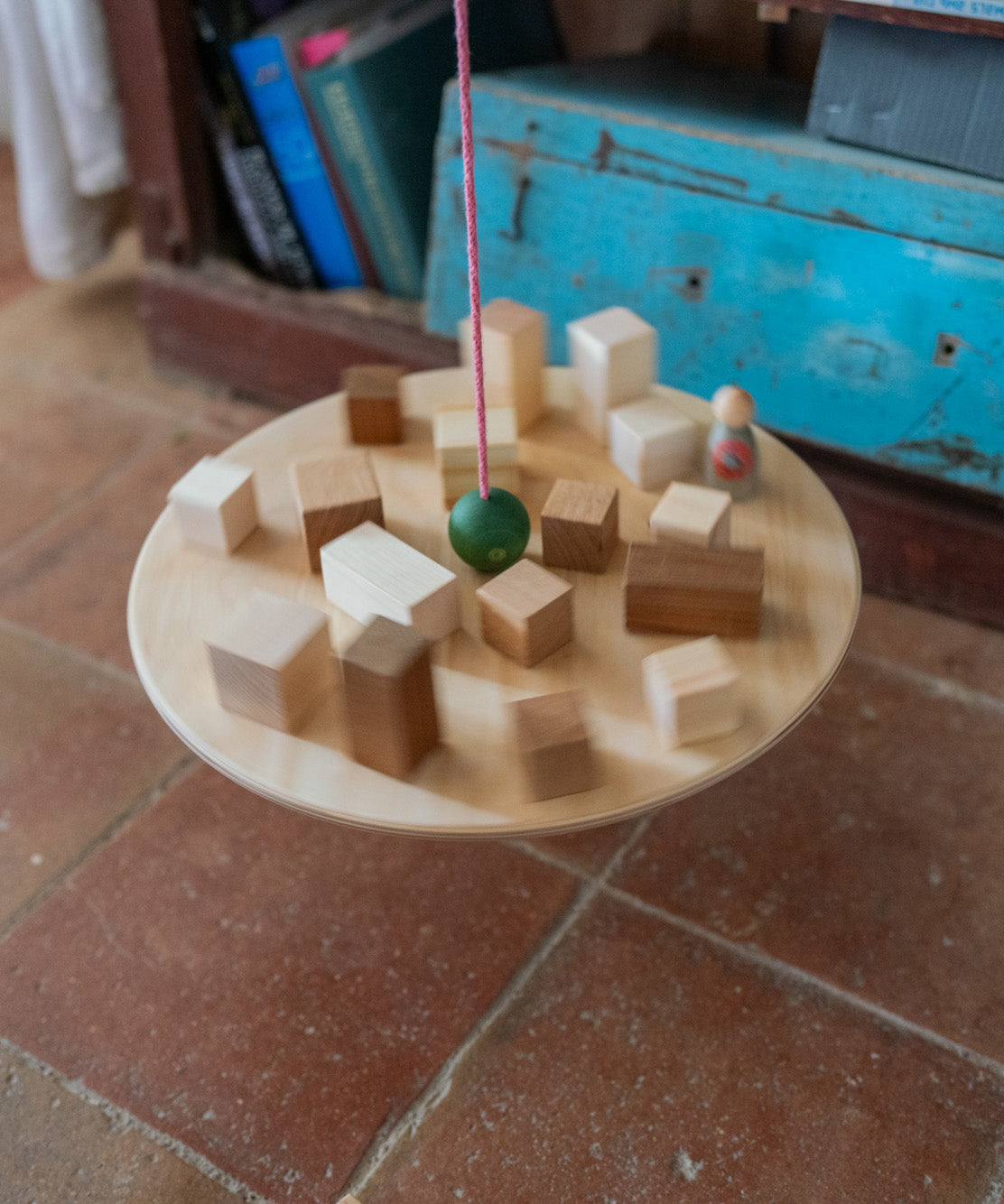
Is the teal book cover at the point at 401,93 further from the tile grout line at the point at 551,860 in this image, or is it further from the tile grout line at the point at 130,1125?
the tile grout line at the point at 130,1125

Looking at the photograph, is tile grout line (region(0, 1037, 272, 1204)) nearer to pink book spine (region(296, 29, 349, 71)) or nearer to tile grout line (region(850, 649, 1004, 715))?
tile grout line (region(850, 649, 1004, 715))

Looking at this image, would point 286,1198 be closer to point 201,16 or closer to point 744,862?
point 744,862

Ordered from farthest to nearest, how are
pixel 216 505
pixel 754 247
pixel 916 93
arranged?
pixel 754 247, pixel 916 93, pixel 216 505

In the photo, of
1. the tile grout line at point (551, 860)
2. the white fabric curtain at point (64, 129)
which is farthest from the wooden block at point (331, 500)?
the white fabric curtain at point (64, 129)

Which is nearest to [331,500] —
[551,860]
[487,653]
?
[487,653]

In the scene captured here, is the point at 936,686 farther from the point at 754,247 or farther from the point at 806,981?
the point at 754,247

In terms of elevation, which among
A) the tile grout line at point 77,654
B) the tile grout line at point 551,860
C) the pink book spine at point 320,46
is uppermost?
the pink book spine at point 320,46

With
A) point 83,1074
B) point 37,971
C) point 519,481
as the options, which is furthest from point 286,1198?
point 519,481
